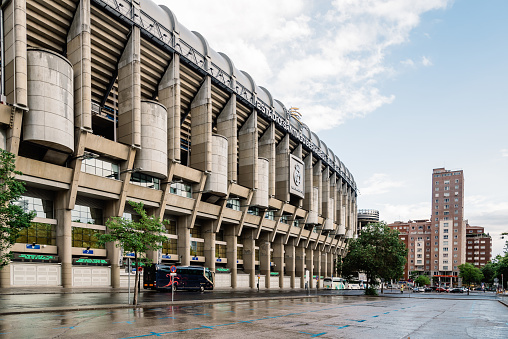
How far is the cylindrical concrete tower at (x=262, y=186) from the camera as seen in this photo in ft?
210

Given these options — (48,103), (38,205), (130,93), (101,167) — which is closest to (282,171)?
(130,93)

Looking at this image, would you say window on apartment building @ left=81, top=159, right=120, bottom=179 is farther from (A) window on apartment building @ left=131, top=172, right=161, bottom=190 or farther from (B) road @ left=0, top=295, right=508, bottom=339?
(B) road @ left=0, top=295, right=508, bottom=339

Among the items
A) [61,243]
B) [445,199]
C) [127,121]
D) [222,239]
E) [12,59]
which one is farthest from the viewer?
[445,199]

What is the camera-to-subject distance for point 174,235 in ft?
172

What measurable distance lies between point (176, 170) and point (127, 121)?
850 cm

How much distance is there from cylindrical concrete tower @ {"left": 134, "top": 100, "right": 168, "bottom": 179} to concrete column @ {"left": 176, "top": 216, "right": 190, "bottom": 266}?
29.5 feet

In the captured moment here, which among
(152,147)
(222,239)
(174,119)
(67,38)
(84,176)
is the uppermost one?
(67,38)

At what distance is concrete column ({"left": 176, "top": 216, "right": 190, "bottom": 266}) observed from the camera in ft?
169

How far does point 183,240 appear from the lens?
5191 centimetres

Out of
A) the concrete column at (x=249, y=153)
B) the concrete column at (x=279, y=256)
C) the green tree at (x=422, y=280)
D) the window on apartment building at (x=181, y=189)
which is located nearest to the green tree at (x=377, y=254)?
the concrete column at (x=279, y=256)

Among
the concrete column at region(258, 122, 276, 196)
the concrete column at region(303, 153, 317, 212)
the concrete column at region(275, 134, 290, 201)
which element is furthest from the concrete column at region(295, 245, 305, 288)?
the concrete column at region(258, 122, 276, 196)

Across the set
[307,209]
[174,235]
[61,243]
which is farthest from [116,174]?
[307,209]

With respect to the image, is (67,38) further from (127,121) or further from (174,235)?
(174,235)

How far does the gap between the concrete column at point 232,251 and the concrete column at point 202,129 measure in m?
13.4
